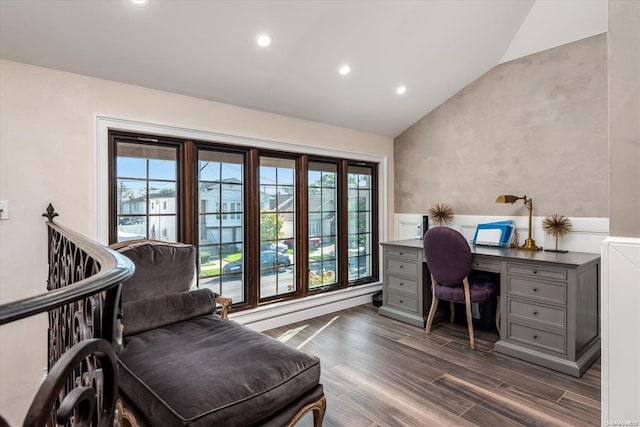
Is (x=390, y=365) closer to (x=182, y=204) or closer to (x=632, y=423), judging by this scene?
(x=632, y=423)

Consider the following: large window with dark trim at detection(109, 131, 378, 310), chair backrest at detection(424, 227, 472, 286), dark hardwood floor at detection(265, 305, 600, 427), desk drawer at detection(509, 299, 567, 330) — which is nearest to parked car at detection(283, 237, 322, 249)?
large window with dark trim at detection(109, 131, 378, 310)

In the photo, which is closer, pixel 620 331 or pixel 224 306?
pixel 620 331

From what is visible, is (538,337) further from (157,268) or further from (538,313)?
(157,268)

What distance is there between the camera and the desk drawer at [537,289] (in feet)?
9.05

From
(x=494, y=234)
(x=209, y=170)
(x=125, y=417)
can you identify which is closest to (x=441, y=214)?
(x=494, y=234)

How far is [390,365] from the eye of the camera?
285 centimetres

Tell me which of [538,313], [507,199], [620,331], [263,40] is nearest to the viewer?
[620,331]

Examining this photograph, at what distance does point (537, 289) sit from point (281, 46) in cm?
288

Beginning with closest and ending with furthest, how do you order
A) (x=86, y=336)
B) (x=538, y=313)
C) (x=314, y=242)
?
1. (x=86, y=336)
2. (x=538, y=313)
3. (x=314, y=242)

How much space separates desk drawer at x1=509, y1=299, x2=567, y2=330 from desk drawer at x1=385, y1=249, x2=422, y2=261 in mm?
1051

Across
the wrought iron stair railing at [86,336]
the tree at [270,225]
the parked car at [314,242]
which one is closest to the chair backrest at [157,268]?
the tree at [270,225]

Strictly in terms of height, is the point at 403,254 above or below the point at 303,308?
above

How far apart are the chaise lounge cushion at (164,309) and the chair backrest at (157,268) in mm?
90

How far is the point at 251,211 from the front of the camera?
141 inches
